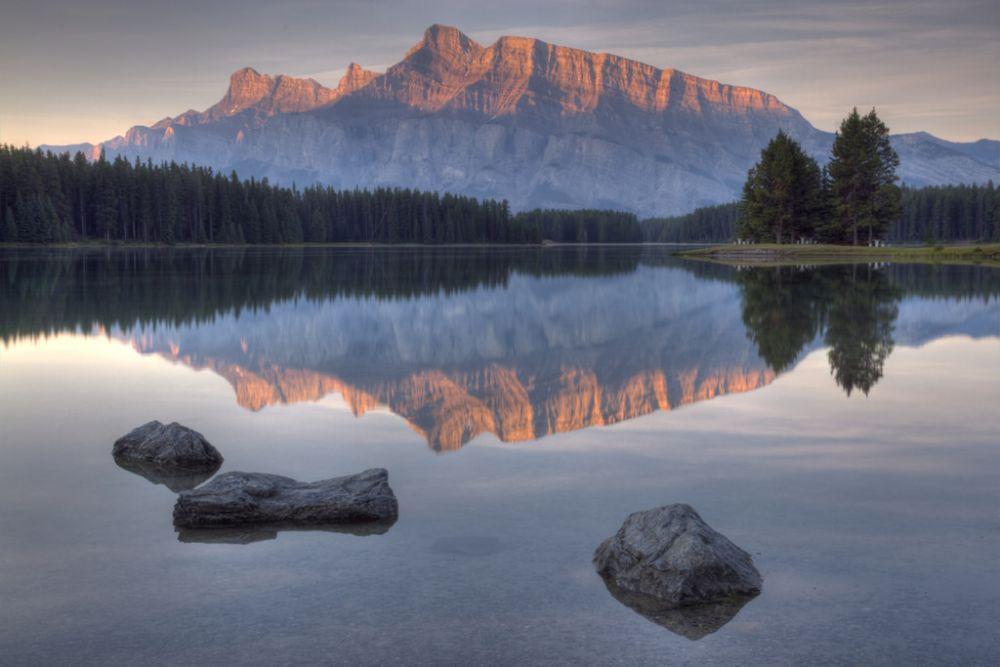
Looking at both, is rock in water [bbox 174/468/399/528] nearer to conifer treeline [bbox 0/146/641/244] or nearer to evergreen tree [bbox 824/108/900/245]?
evergreen tree [bbox 824/108/900/245]

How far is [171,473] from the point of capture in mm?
12828

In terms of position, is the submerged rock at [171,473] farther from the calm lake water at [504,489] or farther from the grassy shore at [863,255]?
the grassy shore at [863,255]

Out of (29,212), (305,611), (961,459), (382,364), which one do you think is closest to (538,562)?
(305,611)

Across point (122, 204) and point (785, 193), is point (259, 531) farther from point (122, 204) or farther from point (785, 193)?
point (122, 204)

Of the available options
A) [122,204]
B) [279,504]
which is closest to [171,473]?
[279,504]

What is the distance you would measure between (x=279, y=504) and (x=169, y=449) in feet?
11.5

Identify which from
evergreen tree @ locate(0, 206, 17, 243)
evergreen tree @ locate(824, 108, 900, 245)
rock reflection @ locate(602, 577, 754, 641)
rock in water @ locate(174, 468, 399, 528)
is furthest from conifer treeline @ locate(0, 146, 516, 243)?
rock reflection @ locate(602, 577, 754, 641)

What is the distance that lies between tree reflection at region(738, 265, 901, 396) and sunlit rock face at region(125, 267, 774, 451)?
1045 millimetres

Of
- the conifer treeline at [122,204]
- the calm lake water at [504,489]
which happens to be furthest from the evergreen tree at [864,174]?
the conifer treeline at [122,204]

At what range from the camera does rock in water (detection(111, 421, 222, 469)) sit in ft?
43.3

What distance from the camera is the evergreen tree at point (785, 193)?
342 ft

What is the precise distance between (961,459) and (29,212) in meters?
155

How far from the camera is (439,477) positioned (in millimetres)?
12250

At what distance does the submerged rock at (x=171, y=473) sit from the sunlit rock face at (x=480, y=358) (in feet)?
11.9
